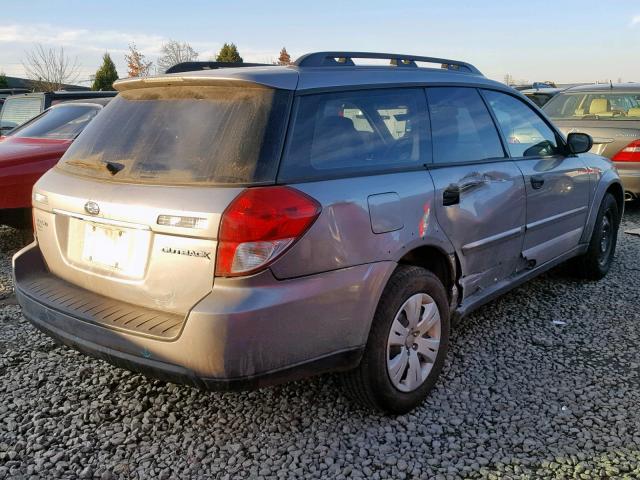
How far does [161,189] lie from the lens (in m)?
2.43

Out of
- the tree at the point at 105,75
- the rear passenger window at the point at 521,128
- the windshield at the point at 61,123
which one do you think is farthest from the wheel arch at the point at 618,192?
the tree at the point at 105,75

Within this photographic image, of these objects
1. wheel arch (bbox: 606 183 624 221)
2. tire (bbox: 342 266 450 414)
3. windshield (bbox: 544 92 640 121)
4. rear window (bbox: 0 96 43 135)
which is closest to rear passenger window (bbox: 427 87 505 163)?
tire (bbox: 342 266 450 414)

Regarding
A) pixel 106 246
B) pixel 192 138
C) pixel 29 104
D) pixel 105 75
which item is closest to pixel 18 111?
pixel 29 104

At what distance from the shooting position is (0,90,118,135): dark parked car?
295 inches

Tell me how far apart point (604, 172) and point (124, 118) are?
3839 mm

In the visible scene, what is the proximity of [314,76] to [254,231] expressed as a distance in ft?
2.83

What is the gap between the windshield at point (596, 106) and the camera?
25.2 feet

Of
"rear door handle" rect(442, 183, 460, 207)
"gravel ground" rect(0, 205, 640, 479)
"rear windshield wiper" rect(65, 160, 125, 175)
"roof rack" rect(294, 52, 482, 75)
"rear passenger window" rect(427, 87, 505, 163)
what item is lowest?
"gravel ground" rect(0, 205, 640, 479)

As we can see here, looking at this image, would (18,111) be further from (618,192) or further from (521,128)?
(618,192)

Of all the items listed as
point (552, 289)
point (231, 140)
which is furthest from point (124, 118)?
point (552, 289)

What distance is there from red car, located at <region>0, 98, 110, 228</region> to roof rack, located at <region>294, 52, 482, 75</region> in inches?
133

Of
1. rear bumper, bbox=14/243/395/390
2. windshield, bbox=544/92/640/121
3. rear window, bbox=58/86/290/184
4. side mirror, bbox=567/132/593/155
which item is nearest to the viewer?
rear bumper, bbox=14/243/395/390

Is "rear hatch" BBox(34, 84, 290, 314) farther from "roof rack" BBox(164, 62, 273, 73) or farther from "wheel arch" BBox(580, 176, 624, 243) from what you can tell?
"wheel arch" BBox(580, 176, 624, 243)

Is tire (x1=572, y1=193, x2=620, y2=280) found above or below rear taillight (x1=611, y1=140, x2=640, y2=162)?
below
